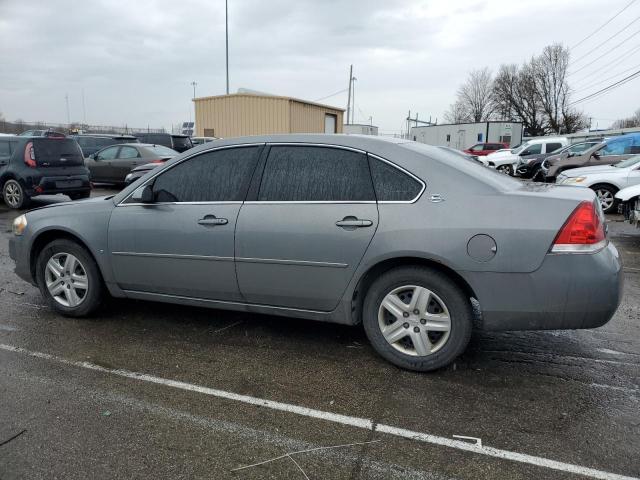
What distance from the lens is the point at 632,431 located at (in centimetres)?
279

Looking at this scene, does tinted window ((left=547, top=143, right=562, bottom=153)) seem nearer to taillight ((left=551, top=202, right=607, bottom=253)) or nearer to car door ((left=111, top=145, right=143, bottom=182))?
car door ((left=111, top=145, right=143, bottom=182))

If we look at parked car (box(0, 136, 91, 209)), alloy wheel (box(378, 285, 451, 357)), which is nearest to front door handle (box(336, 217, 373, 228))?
alloy wheel (box(378, 285, 451, 357))

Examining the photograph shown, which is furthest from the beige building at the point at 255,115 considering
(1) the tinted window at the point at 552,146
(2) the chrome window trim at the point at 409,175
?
(2) the chrome window trim at the point at 409,175

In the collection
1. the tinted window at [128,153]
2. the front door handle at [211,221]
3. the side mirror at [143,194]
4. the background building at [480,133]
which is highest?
the background building at [480,133]

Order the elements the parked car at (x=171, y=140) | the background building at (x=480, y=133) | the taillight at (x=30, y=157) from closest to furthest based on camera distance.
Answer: the taillight at (x=30, y=157) → the parked car at (x=171, y=140) → the background building at (x=480, y=133)

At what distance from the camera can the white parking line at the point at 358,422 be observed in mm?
2484

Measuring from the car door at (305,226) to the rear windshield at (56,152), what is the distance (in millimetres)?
9434

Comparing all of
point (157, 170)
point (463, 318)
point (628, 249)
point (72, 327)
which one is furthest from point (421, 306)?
point (628, 249)

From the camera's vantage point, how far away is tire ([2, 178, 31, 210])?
1129cm

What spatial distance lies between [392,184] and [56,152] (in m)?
10.4

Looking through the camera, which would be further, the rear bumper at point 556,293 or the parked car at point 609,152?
the parked car at point 609,152

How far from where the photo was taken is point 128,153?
15164 mm

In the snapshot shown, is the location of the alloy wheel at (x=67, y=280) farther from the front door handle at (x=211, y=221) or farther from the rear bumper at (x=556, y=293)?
the rear bumper at (x=556, y=293)

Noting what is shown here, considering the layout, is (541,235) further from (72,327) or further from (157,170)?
(72,327)
